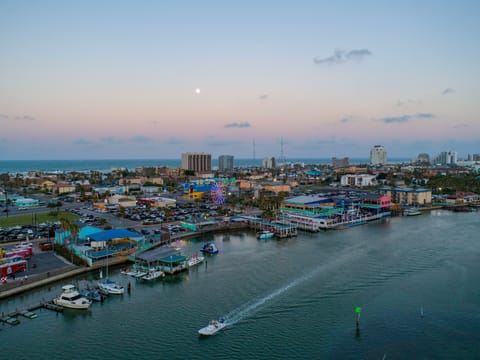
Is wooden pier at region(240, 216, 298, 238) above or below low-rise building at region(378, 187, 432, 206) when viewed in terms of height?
below

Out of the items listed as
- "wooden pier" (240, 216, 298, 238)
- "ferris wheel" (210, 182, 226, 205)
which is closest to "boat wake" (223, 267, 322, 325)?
"wooden pier" (240, 216, 298, 238)

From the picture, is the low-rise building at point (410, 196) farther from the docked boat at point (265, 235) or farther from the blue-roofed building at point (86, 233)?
the blue-roofed building at point (86, 233)

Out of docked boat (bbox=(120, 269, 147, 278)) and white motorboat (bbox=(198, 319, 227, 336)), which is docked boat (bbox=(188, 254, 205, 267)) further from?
white motorboat (bbox=(198, 319, 227, 336))

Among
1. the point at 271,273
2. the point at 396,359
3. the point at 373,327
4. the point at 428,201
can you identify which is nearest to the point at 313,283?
the point at 271,273

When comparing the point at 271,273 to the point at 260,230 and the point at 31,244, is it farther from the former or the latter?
the point at 31,244

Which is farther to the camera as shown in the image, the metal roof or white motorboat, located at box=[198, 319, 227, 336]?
the metal roof

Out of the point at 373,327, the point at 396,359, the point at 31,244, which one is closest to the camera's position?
the point at 396,359

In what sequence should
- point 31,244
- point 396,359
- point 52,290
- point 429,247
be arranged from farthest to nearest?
point 429,247, point 31,244, point 52,290, point 396,359
